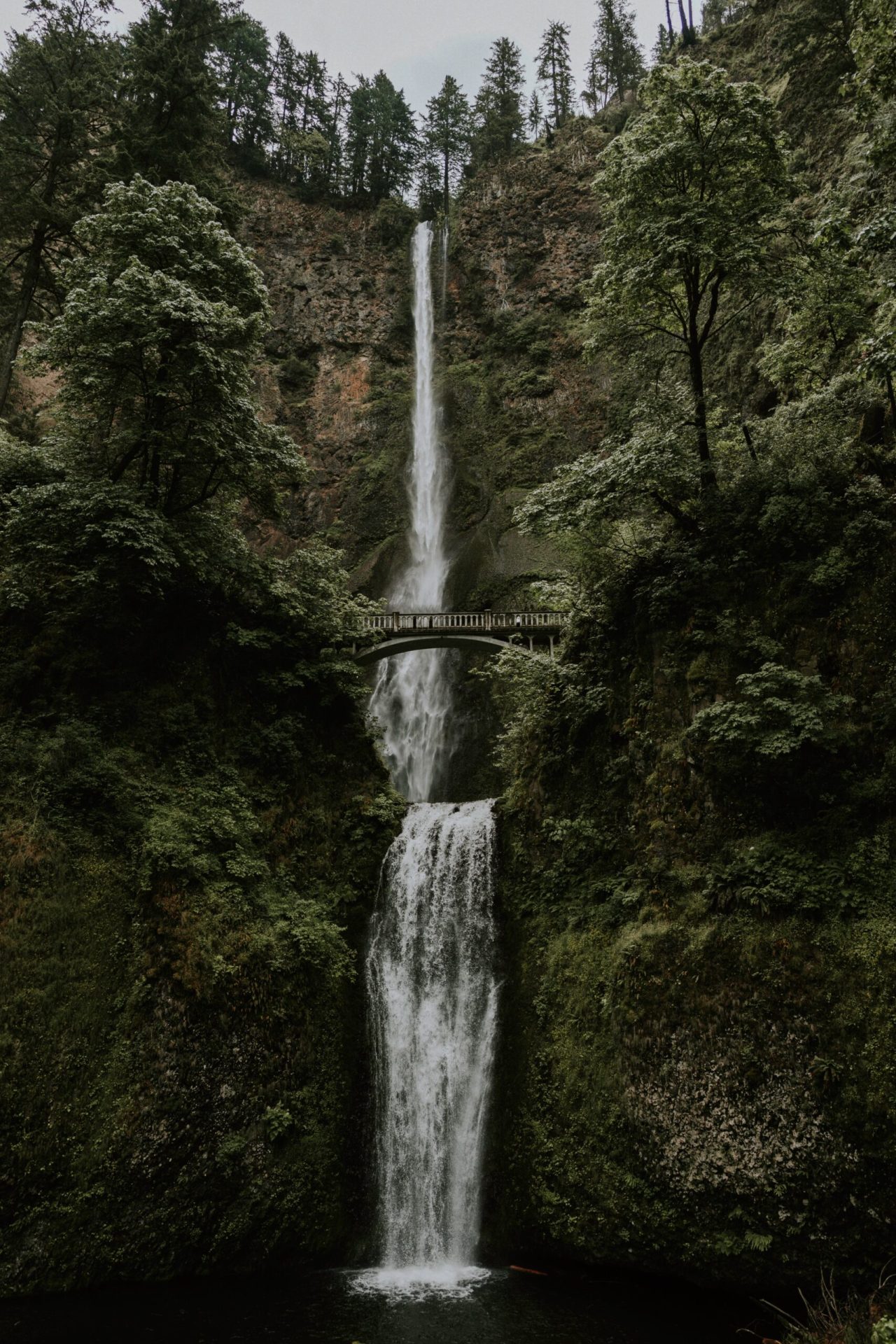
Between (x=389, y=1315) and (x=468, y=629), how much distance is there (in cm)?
1638

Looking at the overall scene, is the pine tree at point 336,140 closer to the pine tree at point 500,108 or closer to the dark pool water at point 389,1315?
the pine tree at point 500,108

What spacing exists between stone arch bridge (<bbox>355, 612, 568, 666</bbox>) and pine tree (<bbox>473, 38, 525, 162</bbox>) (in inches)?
1412

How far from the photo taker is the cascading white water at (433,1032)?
11078 mm

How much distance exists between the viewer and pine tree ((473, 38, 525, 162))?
4459 cm

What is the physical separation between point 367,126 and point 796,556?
49149 mm

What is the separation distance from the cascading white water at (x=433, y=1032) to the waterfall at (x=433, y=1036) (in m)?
0.02

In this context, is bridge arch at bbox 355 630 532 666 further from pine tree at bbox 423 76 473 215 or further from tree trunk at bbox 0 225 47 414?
pine tree at bbox 423 76 473 215

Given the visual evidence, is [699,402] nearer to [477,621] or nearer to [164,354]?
[164,354]

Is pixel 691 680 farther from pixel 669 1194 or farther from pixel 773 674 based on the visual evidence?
pixel 669 1194

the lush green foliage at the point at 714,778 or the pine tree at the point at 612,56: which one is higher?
the pine tree at the point at 612,56

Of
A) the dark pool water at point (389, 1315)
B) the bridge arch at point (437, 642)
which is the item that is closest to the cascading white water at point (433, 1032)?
the dark pool water at point (389, 1315)

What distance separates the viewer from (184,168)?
1791cm

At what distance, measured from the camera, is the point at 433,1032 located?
12.7 m

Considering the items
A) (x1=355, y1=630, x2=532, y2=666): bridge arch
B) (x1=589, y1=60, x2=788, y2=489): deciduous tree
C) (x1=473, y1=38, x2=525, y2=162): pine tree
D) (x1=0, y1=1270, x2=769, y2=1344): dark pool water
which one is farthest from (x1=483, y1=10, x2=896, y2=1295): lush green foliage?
(x1=473, y1=38, x2=525, y2=162): pine tree
